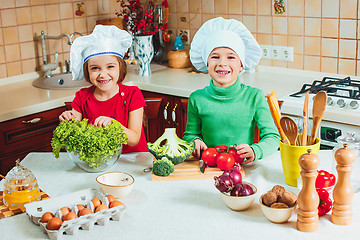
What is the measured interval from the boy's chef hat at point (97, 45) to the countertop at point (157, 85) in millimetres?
777

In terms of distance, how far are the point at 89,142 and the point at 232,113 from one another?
0.59m

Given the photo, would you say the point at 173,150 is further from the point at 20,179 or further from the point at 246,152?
the point at 20,179

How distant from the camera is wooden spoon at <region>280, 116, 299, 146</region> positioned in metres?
1.47

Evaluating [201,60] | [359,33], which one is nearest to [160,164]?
[201,60]

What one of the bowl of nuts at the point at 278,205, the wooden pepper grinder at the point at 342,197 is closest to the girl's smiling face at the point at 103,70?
the bowl of nuts at the point at 278,205

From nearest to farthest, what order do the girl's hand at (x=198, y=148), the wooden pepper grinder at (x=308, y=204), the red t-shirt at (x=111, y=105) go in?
the wooden pepper grinder at (x=308, y=204), the girl's hand at (x=198, y=148), the red t-shirt at (x=111, y=105)

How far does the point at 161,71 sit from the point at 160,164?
6.00 ft

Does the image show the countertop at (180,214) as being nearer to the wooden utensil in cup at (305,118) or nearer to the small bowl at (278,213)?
the small bowl at (278,213)

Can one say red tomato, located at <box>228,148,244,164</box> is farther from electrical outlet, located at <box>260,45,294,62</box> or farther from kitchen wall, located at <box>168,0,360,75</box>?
electrical outlet, located at <box>260,45,294,62</box>

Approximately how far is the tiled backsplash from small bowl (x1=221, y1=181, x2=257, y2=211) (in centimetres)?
171

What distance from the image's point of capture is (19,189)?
1.49 metres

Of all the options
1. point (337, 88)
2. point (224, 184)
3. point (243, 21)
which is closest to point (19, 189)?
point (224, 184)

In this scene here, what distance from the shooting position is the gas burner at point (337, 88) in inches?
96.7

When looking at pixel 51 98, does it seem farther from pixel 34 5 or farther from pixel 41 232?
pixel 41 232
